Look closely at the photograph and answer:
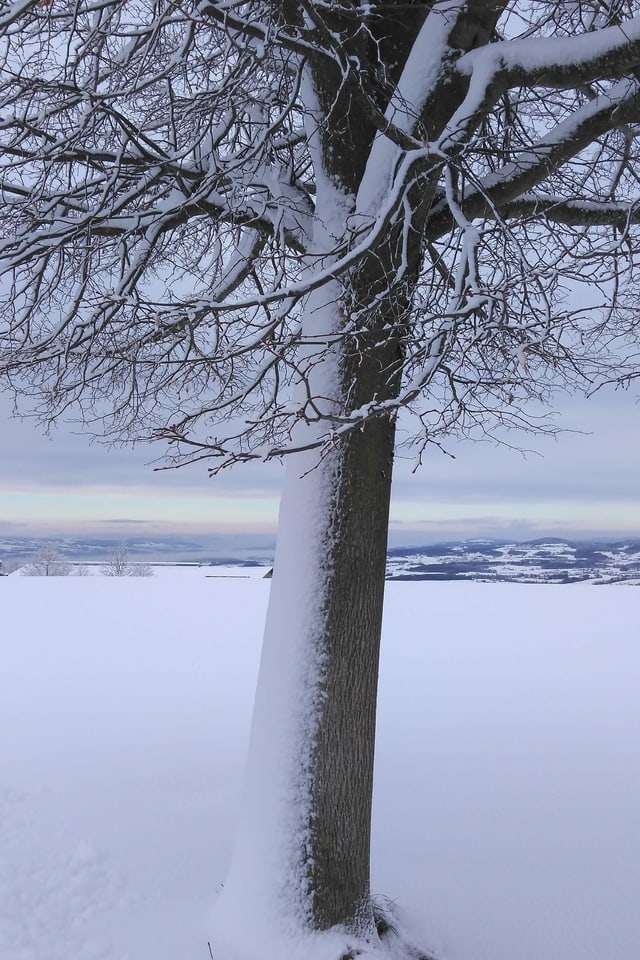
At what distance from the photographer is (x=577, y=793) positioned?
22.7ft

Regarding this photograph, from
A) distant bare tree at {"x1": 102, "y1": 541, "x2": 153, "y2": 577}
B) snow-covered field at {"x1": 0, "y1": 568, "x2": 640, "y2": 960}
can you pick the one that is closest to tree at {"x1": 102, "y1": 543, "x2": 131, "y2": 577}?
distant bare tree at {"x1": 102, "y1": 541, "x2": 153, "y2": 577}

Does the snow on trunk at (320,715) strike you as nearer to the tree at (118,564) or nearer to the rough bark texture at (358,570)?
the rough bark texture at (358,570)

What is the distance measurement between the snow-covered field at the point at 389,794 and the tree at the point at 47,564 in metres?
39.4

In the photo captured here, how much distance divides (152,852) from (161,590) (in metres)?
20.7

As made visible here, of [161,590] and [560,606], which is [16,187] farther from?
[161,590]

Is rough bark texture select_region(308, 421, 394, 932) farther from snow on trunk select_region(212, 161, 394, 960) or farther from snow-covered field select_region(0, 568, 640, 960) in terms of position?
snow-covered field select_region(0, 568, 640, 960)

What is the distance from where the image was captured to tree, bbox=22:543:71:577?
52.2m

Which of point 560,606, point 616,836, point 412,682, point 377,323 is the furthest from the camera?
point 560,606

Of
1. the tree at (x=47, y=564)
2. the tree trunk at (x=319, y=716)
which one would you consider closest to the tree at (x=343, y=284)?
the tree trunk at (x=319, y=716)

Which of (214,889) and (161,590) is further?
(161,590)

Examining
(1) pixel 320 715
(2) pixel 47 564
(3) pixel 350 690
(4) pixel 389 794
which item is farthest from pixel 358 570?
(2) pixel 47 564

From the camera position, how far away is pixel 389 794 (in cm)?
687

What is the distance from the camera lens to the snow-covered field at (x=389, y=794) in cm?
463

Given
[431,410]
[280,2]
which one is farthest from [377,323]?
[280,2]
